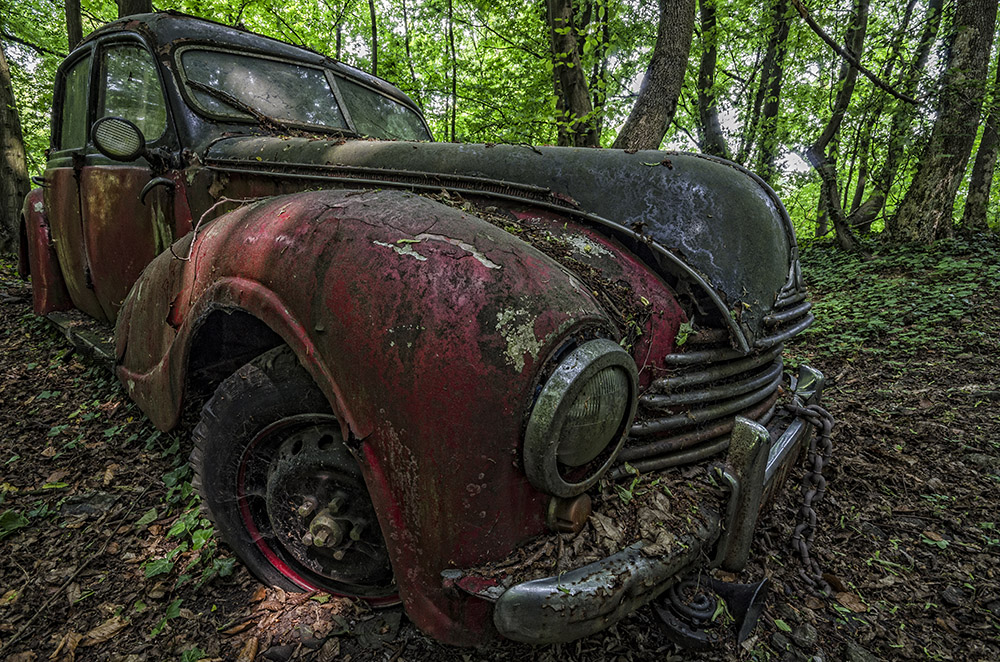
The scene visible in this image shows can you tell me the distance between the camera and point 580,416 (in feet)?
3.98

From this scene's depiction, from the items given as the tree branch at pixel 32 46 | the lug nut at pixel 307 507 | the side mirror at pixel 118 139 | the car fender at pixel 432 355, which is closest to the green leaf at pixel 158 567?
the lug nut at pixel 307 507

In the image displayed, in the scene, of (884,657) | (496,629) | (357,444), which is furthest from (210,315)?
(884,657)

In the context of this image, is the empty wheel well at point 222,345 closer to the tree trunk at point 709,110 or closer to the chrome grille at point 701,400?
the chrome grille at point 701,400

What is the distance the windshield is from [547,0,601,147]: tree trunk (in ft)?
9.32

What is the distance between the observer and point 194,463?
1729 mm

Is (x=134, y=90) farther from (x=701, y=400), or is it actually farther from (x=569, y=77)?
(x=569, y=77)

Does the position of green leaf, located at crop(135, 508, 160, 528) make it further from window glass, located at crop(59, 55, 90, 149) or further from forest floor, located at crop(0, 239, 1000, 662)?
window glass, located at crop(59, 55, 90, 149)

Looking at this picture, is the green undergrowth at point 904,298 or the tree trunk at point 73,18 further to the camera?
the tree trunk at point 73,18

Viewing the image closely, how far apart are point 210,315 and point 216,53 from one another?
6.72 ft

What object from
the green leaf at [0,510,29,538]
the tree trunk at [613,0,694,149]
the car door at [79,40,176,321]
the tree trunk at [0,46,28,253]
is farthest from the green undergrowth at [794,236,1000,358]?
the tree trunk at [0,46,28,253]

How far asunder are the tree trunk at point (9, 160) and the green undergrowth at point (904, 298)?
31.8ft

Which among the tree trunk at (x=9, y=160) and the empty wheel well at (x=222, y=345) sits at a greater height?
the tree trunk at (x=9, y=160)

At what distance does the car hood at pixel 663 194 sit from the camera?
178 centimetres

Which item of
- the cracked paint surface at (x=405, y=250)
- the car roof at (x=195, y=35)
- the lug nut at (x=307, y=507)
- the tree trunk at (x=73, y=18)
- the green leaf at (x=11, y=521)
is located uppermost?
the tree trunk at (x=73, y=18)
